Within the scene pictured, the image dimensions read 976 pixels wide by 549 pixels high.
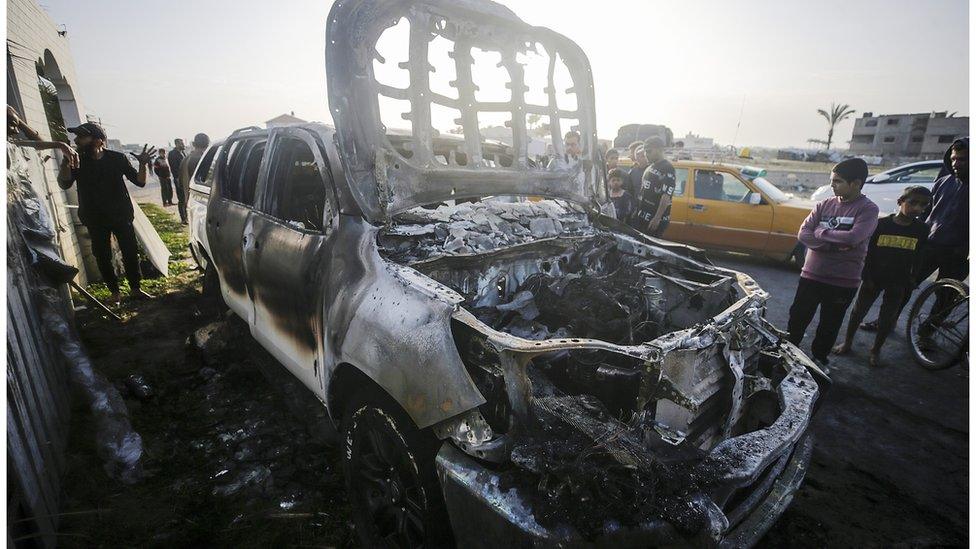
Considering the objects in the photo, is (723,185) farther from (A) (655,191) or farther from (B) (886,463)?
(B) (886,463)

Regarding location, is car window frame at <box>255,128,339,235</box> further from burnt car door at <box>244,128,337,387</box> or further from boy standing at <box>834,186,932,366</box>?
boy standing at <box>834,186,932,366</box>

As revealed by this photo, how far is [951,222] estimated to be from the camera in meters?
4.15

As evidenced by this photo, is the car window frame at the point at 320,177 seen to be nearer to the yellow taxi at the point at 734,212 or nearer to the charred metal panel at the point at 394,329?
the charred metal panel at the point at 394,329

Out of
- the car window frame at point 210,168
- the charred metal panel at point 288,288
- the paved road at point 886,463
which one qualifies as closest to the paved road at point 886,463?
the paved road at point 886,463

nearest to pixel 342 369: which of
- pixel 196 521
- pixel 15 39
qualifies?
pixel 196 521

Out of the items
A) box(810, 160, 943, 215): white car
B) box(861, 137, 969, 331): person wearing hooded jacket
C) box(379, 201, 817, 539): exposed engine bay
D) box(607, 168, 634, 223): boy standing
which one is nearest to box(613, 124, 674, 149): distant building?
box(810, 160, 943, 215): white car

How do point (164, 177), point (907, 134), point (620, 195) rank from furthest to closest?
point (907, 134) → point (164, 177) → point (620, 195)

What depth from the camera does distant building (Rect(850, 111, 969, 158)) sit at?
1574 inches

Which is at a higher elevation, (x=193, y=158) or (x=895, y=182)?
(x=193, y=158)

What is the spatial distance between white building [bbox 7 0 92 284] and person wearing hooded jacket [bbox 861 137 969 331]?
26.2 ft

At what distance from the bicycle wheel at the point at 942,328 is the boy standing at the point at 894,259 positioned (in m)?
0.27

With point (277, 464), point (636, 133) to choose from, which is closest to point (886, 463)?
point (277, 464)

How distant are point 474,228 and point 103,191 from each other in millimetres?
4118

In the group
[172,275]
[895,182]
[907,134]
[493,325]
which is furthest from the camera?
[907,134]
